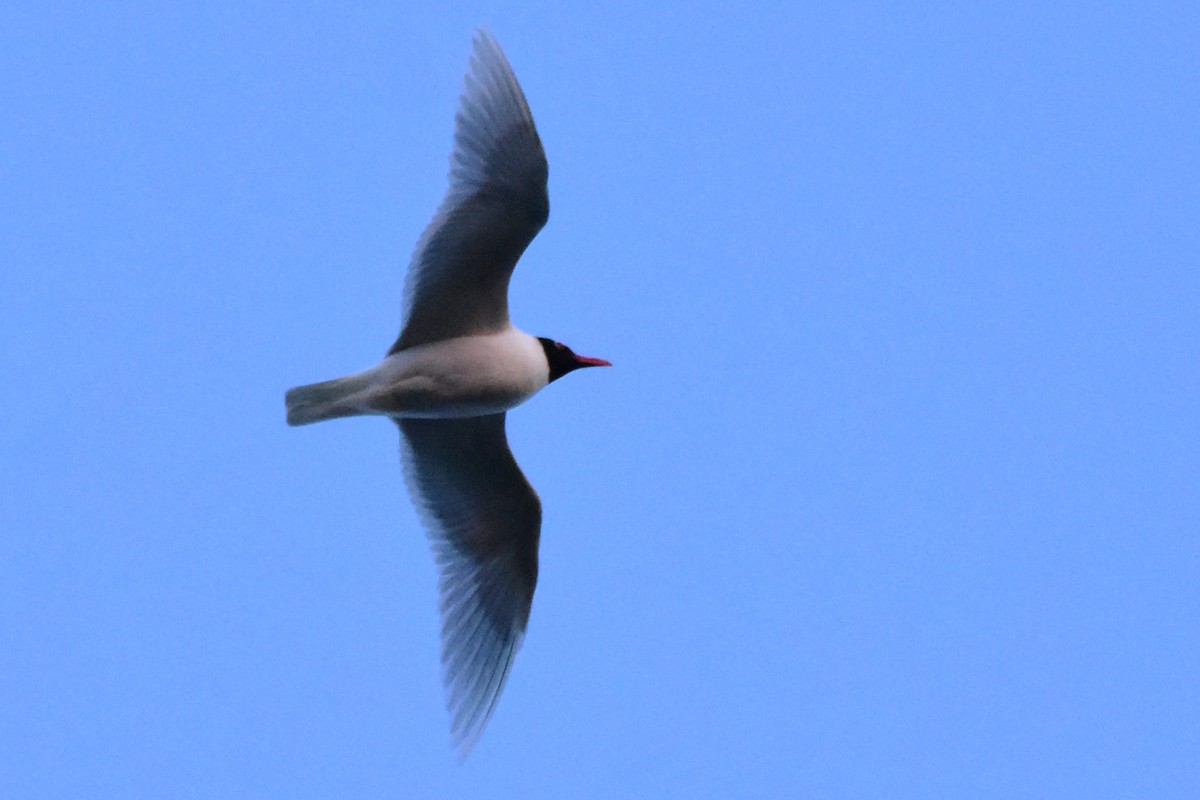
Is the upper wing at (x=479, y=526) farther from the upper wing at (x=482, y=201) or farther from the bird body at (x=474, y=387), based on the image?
the upper wing at (x=482, y=201)

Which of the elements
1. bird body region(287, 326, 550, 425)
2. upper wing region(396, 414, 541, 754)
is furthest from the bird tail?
upper wing region(396, 414, 541, 754)

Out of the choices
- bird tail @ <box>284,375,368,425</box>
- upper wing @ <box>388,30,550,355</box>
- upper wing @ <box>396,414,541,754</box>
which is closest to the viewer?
upper wing @ <box>388,30,550,355</box>

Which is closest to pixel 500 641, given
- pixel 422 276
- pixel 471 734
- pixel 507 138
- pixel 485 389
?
pixel 471 734

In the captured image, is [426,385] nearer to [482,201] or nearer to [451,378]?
[451,378]

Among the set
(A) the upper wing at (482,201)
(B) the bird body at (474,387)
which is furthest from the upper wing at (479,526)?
(A) the upper wing at (482,201)

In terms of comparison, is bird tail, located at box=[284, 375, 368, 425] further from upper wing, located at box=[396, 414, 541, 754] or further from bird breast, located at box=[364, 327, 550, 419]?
upper wing, located at box=[396, 414, 541, 754]

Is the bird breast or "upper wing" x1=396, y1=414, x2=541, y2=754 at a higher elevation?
the bird breast

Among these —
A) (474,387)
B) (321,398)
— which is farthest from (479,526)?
(321,398)
